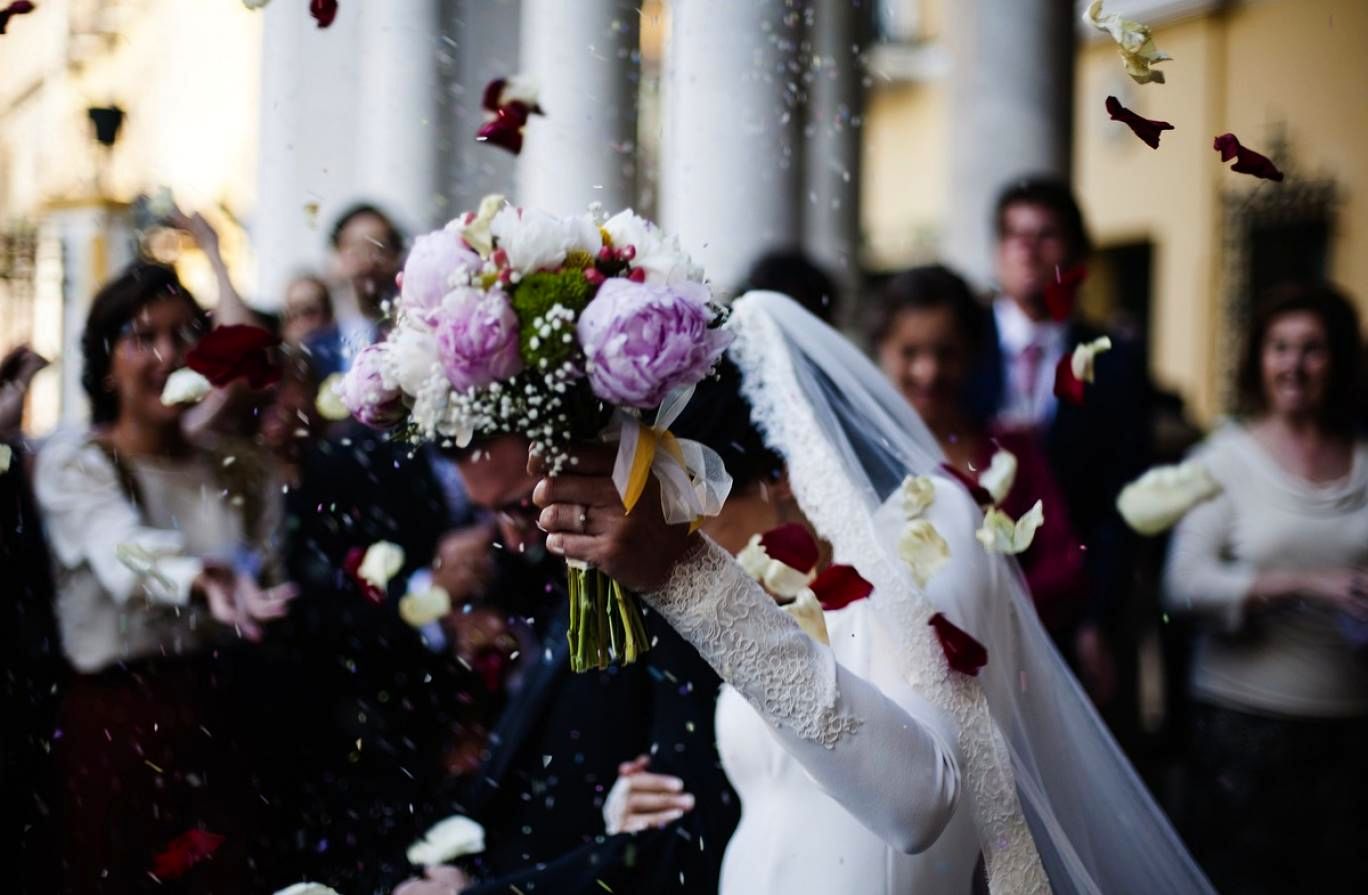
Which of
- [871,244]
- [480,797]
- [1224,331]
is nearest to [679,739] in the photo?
[480,797]

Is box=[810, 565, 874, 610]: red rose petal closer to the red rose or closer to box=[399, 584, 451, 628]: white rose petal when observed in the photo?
the red rose

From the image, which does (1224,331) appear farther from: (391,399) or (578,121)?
(391,399)

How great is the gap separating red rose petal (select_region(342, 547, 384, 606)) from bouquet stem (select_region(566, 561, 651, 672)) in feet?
6.36

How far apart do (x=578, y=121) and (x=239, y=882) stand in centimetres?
246

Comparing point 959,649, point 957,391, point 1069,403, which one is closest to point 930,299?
point 957,391

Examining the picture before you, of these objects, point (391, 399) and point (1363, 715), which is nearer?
point (391, 399)

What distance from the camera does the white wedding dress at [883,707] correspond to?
2.29 meters

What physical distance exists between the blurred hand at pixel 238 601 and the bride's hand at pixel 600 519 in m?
2.28

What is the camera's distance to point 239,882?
4078 mm

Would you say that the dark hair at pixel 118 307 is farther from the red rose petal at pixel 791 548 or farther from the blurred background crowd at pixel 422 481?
the red rose petal at pixel 791 548

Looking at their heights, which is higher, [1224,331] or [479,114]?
[479,114]

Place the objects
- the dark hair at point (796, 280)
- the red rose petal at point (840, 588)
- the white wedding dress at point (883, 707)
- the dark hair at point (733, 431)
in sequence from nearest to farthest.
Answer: the white wedding dress at point (883, 707) → the red rose petal at point (840, 588) → the dark hair at point (733, 431) → the dark hair at point (796, 280)

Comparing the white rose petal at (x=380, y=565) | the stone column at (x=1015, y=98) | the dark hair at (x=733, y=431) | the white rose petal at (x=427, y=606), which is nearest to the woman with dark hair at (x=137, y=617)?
the white rose petal at (x=380, y=565)

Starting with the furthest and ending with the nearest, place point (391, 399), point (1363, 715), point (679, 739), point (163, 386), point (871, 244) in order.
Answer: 1. point (871, 244)
2. point (1363, 715)
3. point (163, 386)
4. point (679, 739)
5. point (391, 399)
